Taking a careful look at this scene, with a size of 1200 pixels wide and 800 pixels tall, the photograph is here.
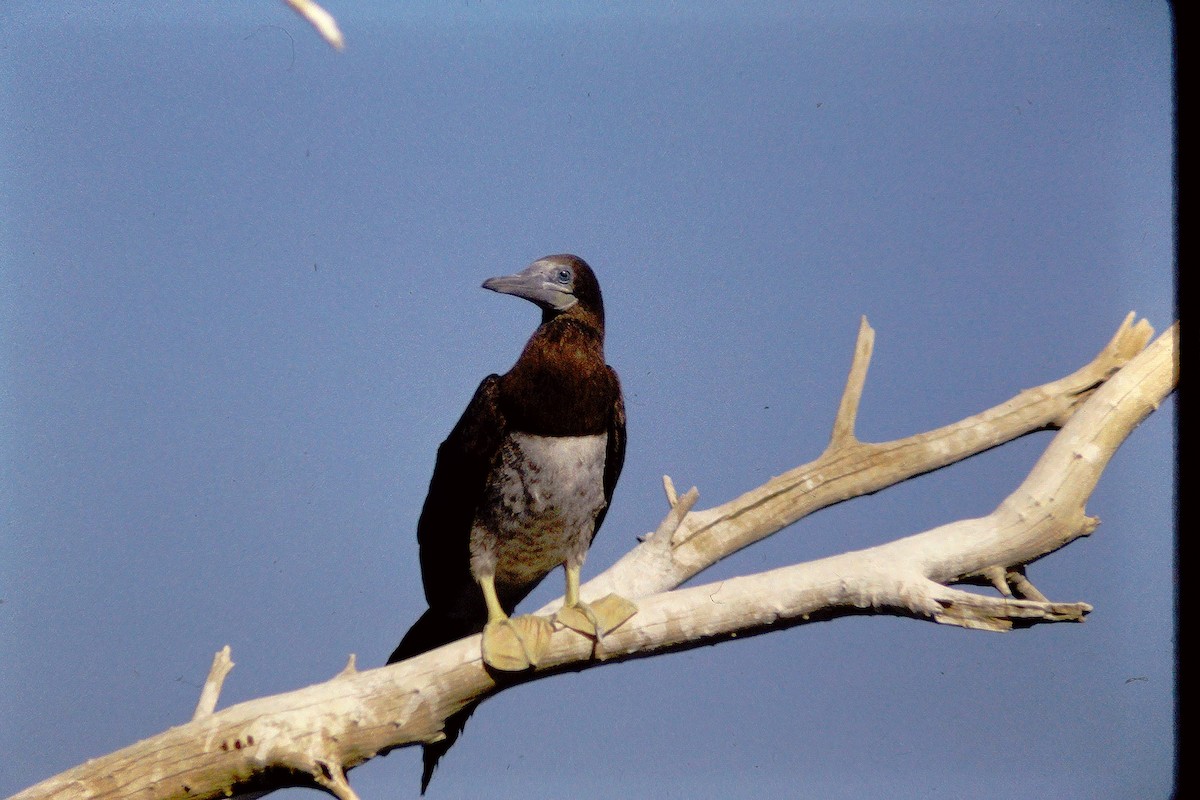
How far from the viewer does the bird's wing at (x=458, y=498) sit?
9.93ft

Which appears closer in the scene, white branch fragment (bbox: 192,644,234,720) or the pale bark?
the pale bark

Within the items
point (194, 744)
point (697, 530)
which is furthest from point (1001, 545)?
point (194, 744)

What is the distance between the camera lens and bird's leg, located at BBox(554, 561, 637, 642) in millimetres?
2756

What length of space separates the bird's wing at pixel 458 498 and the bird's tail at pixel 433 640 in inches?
1.6

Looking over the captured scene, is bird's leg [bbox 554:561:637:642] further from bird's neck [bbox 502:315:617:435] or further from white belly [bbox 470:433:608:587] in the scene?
bird's neck [bbox 502:315:617:435]

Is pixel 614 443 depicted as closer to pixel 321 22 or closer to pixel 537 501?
pixel 537 501

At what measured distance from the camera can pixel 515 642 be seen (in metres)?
2.72

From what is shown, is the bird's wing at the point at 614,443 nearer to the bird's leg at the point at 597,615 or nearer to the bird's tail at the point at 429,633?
the bird's leg at the point at 597,615

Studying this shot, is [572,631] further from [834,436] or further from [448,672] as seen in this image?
[834,436]

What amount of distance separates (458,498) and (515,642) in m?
0.56

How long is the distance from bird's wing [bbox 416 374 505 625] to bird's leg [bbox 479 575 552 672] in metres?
0.36

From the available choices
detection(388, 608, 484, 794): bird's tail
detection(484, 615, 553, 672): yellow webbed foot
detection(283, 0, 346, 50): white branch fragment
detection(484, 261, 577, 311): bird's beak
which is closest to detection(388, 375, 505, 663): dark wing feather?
detection(388, 608, 484, 794): bird's tail

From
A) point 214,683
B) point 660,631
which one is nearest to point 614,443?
point 660,631

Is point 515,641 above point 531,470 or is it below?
below
